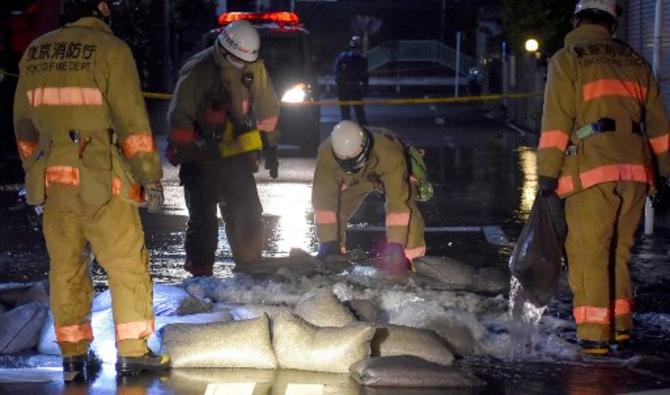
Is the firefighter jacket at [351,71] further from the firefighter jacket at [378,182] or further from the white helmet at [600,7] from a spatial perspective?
the white helmet at [600,7]

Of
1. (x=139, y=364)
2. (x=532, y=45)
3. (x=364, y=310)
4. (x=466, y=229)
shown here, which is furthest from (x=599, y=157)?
(x=532, y=45)

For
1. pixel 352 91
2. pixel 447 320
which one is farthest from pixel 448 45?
pixel 447 320

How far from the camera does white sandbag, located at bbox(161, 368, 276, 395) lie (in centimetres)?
617

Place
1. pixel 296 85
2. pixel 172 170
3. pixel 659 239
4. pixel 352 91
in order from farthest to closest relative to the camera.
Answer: pixel 352 91, pixel 296 85, pixel 172 170, pixel 659 239

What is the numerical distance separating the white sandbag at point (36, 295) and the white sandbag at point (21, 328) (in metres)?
0.66

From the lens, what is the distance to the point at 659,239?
11078 mm

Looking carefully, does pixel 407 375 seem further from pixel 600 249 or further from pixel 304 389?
pixel 600 249

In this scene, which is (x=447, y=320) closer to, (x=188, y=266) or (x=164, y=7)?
(x=188, y=266)

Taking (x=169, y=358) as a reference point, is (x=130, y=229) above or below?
above

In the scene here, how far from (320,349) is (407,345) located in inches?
17.9

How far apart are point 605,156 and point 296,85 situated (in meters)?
13.6

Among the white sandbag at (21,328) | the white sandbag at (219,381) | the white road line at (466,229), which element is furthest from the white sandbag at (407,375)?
the white road line at (466,229)

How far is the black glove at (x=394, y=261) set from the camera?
887 centimetres

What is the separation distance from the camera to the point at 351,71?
23.0 metres
